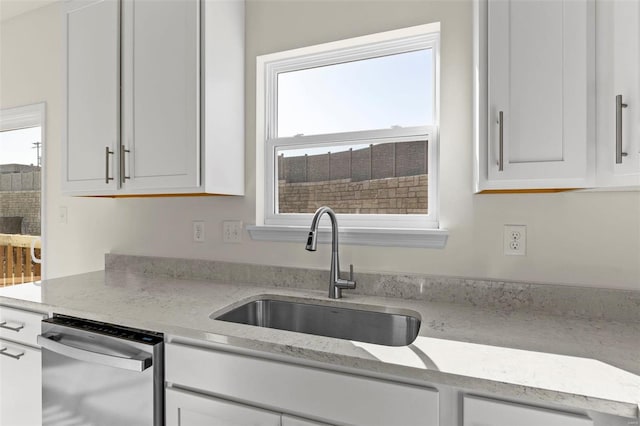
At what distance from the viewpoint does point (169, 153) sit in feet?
5.58

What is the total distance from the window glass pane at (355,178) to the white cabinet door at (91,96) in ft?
2.72

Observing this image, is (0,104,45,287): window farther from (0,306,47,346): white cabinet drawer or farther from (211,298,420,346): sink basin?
(211,298,420,346): sink basin

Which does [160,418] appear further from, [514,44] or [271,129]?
[514,44]

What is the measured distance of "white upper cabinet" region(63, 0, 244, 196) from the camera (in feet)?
5.43

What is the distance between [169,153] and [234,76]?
50 centimetres

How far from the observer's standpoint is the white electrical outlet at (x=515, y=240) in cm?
145

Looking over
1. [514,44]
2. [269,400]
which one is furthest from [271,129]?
[269,400]

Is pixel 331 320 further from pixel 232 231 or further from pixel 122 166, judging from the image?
pixel 122 166

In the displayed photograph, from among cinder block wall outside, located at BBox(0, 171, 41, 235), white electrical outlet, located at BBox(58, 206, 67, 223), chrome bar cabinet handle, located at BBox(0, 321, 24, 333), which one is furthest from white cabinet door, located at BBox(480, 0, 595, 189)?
cinder block wall outside, located at BBox(0, 171, 41, 235)

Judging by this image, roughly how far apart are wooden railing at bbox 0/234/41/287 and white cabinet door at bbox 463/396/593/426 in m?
3.07

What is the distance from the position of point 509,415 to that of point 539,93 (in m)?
0.89

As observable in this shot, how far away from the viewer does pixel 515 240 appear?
1459 millimetres

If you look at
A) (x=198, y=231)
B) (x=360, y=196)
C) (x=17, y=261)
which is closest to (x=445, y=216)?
(x=360, y=196)

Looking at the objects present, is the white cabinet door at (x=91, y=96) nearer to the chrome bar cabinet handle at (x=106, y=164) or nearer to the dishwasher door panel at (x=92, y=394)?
the chrome bar cabinet handle at (x=106, y=164)
